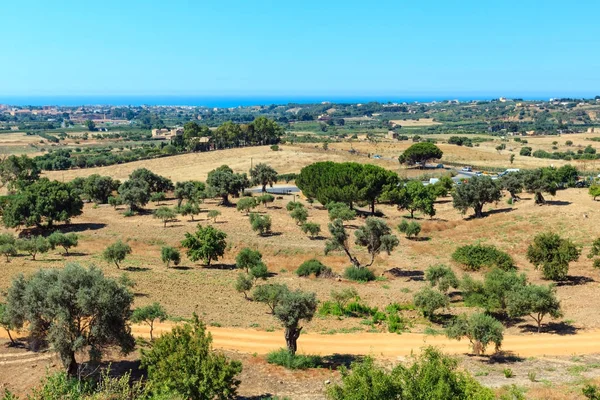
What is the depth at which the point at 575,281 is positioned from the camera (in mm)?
40656

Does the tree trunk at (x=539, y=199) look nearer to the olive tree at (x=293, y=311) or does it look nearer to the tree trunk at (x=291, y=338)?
the olive tree at (x=293, y=311)

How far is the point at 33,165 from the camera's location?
99.8m

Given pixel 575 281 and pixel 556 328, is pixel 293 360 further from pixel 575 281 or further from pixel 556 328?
pixel 575 281

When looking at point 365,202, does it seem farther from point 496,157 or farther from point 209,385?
point 496,157

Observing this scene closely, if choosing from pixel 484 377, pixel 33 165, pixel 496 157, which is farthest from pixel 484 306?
pixel 496 157

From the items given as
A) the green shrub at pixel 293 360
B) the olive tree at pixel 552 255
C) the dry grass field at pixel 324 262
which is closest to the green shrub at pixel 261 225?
the dry grass field at pixel 324 262

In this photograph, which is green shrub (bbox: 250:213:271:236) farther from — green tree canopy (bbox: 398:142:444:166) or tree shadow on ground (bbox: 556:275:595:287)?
green tree canopy (bbox: 398:142:444:166)

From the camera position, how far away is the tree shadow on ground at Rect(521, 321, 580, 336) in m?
30.3

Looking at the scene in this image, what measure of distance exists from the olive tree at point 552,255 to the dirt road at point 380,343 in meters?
10.6

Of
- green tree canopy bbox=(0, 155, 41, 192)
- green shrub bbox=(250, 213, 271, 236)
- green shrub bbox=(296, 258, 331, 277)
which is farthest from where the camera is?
green tree canopy bbox=(0, 155, 41, 192)

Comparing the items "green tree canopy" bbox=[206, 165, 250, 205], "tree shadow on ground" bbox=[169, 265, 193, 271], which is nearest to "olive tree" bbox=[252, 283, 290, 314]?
"tree shadow on ground" bbox=[169, 265, 193, 271]

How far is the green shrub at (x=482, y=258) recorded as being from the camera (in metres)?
44.8

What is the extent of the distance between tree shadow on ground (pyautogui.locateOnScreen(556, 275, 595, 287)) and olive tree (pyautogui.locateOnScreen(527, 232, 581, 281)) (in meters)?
0.42

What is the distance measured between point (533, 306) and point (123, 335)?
22.0 metres
